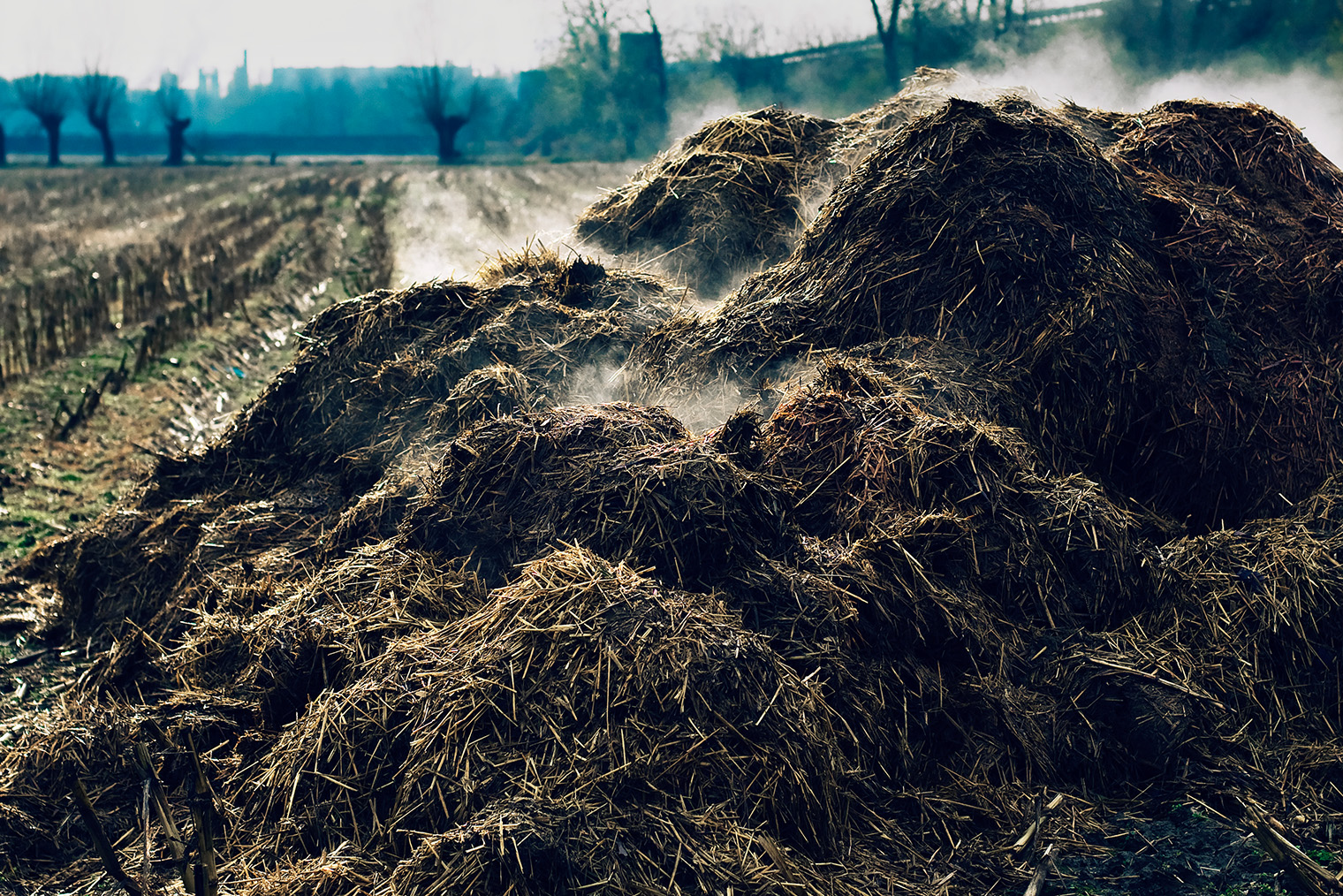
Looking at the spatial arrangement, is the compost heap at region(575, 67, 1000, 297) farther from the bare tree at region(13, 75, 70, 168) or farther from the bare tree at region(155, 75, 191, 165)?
the bare tree at region(13, 75, 70, 168)

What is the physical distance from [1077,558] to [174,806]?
11.5 ft

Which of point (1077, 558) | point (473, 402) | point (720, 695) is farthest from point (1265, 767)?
point (473, 402)

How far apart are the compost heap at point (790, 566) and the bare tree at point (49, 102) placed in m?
55.5

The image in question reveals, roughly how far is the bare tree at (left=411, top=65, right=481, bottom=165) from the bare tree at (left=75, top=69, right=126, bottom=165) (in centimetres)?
1737

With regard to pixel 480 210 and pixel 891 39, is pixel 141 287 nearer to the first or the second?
pixel 480 210

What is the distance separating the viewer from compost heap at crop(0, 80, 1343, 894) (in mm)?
2934

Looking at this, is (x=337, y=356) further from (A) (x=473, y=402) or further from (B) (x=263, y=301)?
(B) (x=263, y=301)

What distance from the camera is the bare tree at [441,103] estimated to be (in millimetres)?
51469

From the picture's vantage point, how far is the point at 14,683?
4262 millimetres

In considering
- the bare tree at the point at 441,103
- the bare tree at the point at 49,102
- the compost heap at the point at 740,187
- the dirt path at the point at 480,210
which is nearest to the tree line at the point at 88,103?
the bare tree at the point at 49,102

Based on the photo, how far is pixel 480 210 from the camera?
21828mm

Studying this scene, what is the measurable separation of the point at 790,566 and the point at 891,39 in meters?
39.0

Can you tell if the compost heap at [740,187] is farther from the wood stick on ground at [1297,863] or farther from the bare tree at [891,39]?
the bare tree at [891,39]

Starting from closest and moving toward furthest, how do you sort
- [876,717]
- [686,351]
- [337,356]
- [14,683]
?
[876,717], [14,683], [686,351], [337,356]
